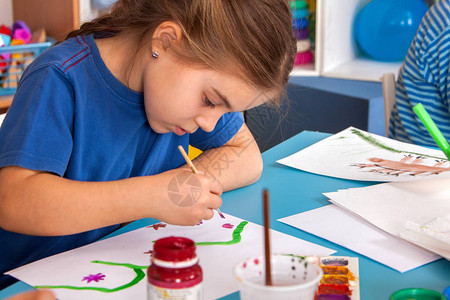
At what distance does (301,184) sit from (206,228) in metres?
0.24

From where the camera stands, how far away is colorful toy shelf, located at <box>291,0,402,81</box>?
88.9 inches

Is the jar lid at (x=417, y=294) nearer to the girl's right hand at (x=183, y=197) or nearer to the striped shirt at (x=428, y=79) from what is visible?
the girl's right hand at (x=183, y=197)

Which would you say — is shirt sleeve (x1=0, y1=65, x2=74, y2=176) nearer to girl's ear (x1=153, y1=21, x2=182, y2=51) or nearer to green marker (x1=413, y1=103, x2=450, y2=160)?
girl's ear (x1=153, y1=21, x2=182, y2=51)

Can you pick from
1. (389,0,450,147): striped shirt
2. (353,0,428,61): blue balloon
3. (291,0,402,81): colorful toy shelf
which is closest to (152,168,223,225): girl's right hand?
(389,0,450,147): striped shirt

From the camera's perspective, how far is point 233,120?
1.03 meters

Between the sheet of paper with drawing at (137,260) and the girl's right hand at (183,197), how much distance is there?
0.04m

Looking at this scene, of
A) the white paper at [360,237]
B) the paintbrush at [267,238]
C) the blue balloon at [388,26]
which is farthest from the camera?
the blue balloon at [388,26]

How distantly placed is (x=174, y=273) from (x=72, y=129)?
1.39 feet

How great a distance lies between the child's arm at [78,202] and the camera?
67cm

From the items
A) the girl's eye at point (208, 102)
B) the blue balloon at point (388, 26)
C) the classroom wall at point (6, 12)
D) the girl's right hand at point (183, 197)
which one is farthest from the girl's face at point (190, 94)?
the blue balloon at point (388, 26)

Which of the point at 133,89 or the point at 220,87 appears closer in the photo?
the point at 220,87

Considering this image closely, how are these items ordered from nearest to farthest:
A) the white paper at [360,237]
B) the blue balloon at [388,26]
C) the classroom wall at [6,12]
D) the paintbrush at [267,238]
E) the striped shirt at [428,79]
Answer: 1. the paintbrush at [267,238]
2. the white paper at [360,237]
3. the striped shirt at [428,79]
4. the classroom wall at [6,12]
5. the blue balloon at [388,26]

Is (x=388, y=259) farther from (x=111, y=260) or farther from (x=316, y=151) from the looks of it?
(x=316, y=151)

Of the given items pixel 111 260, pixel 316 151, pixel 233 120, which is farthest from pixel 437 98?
pixel 111 260
